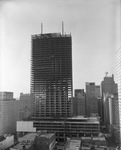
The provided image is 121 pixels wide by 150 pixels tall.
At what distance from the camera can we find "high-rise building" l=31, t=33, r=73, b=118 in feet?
37.1

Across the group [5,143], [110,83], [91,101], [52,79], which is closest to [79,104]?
[91,101]

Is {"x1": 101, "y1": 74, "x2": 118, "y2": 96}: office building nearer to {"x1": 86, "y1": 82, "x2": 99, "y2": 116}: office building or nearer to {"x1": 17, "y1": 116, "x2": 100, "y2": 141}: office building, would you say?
{"x1": 17, "y1": 116, "x2": 100, "y2": 141}: office building

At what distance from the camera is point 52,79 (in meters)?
11.5

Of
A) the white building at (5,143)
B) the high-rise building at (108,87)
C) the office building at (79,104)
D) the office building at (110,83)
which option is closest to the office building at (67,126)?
the high-rise building at (108,87)

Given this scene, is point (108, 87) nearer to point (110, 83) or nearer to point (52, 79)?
point (110, 83)

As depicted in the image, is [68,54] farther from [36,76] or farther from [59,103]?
[59,103]

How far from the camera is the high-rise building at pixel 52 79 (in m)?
11.3

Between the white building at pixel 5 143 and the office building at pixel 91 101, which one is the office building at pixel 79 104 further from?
the white building at pixel 5 143

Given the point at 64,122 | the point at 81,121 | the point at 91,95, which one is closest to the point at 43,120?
the point at 64,122

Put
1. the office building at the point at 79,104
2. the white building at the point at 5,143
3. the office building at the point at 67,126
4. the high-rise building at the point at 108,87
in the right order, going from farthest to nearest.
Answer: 1. the office building at the point at 79,104
2. the office building at the point at 67,126
3. the high-rise building at the point at 108,87
4. the white building at the point at 5,143

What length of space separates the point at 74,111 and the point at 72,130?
10.0 feet

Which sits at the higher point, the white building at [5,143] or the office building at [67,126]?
the white building at [5,143]

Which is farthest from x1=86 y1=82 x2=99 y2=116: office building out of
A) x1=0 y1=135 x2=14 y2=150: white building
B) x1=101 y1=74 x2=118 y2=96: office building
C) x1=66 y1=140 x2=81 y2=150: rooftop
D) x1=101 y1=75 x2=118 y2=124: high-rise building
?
x1=0 y1=135 x2=14 y2=150: white building

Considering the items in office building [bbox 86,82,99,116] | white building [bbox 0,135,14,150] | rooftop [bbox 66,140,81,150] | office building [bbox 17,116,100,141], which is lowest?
office building [bbox 17,116,100,141]
